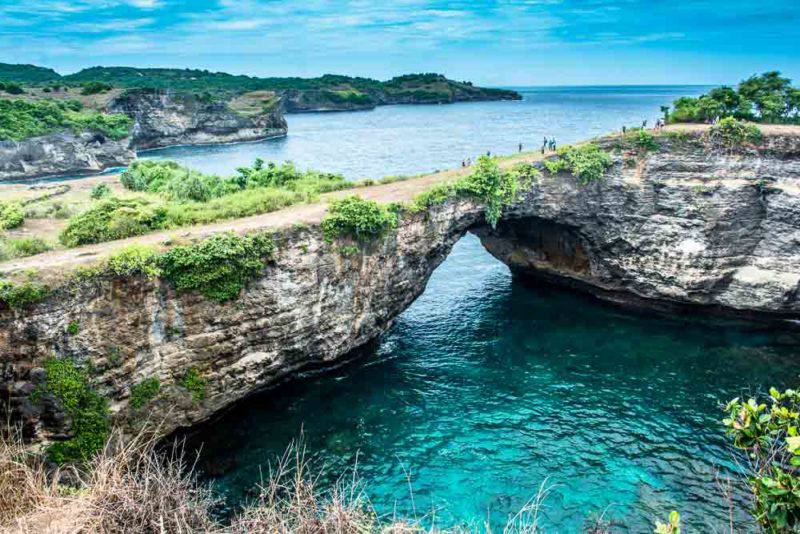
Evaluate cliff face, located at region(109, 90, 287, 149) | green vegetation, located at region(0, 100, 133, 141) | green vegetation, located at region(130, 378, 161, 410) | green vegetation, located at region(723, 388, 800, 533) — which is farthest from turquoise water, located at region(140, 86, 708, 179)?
green vegetation, located at region(723, 388, 800, 533)

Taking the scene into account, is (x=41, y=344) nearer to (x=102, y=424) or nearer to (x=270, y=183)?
(x=102, y=424)

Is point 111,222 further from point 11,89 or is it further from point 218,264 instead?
point 11,89

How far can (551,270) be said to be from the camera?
38812mm

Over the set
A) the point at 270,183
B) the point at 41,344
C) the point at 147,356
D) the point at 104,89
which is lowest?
the point at 147,356

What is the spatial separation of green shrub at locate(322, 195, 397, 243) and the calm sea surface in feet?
25.6

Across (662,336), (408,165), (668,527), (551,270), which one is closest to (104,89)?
(408,165)

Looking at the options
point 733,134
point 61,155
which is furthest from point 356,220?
point 61,155

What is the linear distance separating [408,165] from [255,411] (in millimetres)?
52983

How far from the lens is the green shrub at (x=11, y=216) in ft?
88.2

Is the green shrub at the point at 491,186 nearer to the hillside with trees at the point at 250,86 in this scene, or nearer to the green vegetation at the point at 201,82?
the hillside with trees at the point at 250,86

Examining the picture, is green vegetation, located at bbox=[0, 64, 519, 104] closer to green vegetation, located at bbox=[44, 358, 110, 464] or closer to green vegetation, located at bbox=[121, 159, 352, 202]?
green vegetation, located at bbox=[121, 159, 352, 202]

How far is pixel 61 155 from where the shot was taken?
79125 mm

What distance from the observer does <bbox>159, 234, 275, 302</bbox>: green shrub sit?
849 inches

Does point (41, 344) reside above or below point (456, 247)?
above
